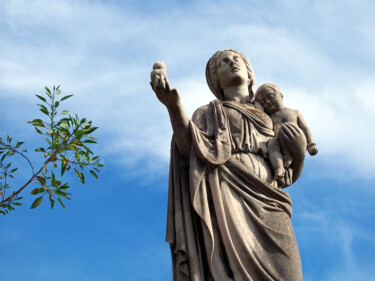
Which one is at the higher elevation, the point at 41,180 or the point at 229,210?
the point at 229,210

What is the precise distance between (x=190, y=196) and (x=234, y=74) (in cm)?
262

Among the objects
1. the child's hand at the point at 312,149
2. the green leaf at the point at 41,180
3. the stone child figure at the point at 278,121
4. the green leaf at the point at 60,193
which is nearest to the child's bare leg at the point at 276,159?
the stone child figure at the point at 278,121

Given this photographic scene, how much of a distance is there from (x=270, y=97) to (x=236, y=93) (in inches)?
→ 25.8

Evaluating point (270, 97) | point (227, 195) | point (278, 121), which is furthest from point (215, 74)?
point (227, 195)

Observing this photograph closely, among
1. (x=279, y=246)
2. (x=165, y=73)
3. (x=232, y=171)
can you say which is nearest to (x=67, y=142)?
(x=165, y=73)

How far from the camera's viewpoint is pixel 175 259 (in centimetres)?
941

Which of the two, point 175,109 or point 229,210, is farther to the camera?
point 175,109

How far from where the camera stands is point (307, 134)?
415 inches

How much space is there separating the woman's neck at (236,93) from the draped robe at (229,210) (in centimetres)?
84

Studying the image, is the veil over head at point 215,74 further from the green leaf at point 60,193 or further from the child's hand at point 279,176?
the green leaf at point 60,193

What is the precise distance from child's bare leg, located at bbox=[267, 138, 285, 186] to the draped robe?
10 centimetres

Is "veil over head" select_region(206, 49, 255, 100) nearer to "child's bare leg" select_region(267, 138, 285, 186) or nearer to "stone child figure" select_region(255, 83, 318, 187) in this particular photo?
"stone child figure" select_region(255, 83, 318, 187)

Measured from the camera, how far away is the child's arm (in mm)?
10344

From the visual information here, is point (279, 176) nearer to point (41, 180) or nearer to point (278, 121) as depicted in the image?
point (278, 121)
